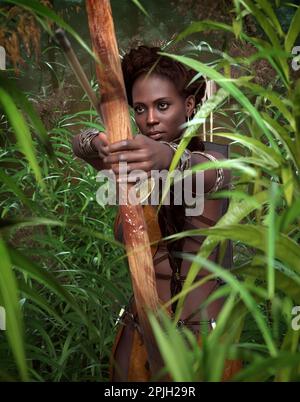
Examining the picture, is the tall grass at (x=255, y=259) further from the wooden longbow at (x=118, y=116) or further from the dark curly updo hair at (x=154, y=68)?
the dark curly updo hair at (x=154, y=68)

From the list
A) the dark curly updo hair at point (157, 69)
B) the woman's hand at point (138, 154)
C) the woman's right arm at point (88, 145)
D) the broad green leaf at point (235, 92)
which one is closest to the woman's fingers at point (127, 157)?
the woman's hand at point (138, 154)

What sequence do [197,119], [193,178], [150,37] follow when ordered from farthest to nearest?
[150,37] → [193,178] → [197,119]

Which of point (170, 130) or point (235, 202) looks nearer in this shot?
point (235, 202)

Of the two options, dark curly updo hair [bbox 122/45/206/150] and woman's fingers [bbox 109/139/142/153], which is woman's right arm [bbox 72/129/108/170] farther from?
woman's fingers [bbox 109/139/142/153]

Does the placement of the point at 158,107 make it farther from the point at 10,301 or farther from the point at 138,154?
the point at 10,301

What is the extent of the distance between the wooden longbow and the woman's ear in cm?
39

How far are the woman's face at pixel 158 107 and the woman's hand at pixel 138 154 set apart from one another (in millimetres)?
256

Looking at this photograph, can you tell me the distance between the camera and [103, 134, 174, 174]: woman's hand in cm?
57

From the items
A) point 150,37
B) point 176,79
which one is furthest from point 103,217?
point 150,37

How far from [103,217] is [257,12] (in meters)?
1.07

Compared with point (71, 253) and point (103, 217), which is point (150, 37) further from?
point (71, 253)

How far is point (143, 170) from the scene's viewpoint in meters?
0.60

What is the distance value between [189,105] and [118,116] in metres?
0.42

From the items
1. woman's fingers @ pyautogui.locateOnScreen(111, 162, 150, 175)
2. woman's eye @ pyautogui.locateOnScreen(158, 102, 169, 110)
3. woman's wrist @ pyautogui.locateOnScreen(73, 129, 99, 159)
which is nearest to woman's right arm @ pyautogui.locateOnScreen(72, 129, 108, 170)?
woman's wrist @ pyautogui.locateOnScreen(73, 129, 99, 159)
